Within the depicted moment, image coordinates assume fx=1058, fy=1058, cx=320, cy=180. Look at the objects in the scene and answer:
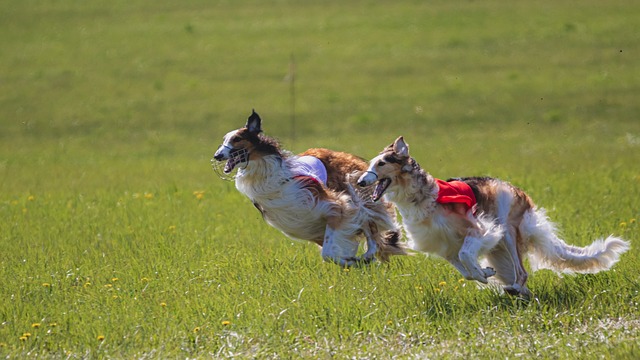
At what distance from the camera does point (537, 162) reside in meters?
19.9

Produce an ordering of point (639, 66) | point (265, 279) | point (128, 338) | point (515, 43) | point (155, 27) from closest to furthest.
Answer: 1. point (128, 338)
2. point (265, 279)
3. point (639, 66)
4. point (515, 43)
5. point (155, 27)

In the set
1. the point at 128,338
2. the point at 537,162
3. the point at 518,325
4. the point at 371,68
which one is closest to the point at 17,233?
the point at 128,338

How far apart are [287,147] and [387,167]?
46.7 ft

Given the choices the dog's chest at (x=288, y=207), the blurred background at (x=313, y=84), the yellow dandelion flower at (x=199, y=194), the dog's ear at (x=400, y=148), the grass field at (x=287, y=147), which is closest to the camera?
the grass field at (x=287, y=147)

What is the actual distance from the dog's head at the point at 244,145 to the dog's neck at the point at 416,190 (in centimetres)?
162

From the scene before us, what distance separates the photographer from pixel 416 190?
9.12 metres

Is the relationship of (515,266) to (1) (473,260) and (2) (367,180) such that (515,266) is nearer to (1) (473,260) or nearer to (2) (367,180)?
(1) (473,260)

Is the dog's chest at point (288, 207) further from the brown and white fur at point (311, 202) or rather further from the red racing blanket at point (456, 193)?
the red racing blanket at point (456, 193)

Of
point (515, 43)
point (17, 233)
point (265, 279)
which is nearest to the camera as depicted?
point (265, 279)

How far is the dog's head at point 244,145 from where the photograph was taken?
995 centimetres

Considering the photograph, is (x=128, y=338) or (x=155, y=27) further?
(x=155, y=27)

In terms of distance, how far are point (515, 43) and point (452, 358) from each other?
1121 inches

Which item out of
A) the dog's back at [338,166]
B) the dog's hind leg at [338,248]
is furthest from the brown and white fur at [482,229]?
the dog's back at [338,166]

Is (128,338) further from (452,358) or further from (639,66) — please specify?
(639,66)
